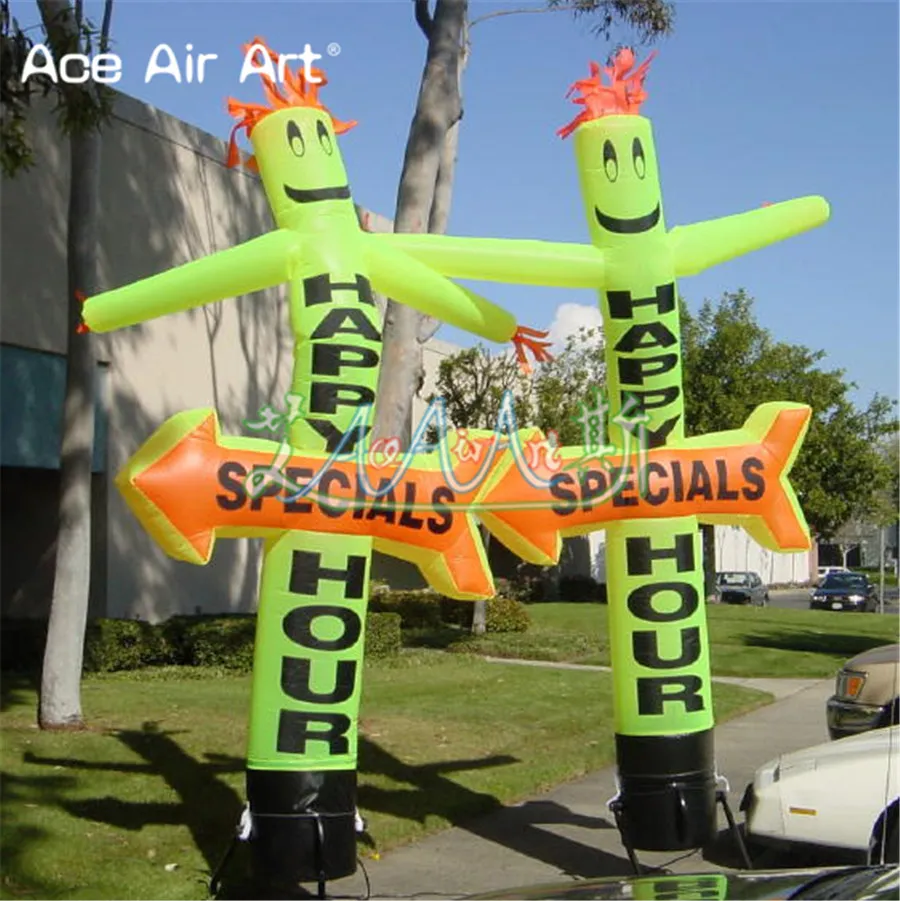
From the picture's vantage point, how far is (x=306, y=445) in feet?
21.7

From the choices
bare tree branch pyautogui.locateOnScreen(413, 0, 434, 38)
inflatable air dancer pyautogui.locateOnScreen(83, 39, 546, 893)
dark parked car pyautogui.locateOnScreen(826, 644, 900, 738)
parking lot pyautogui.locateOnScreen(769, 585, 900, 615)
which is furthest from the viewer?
parking lot pyautogui.locateOnScreen(769, 585, 900, 615)

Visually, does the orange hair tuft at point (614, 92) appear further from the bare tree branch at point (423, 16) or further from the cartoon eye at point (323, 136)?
the bare tree branch at point (423, 16)

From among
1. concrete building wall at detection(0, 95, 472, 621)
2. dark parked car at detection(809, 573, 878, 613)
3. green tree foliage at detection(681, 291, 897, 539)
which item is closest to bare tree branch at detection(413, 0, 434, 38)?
concrete building wall at detection(0, 95, 472, 621)

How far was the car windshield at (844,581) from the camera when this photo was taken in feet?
133

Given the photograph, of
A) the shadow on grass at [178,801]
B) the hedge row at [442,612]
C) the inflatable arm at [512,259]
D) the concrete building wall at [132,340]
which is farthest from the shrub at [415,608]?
the inflatable arm at [512,259]

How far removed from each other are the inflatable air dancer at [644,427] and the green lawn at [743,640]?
476 inches

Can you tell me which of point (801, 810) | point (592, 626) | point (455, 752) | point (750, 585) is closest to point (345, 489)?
point (801, 810)

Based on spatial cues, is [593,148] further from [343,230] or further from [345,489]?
[345,489]

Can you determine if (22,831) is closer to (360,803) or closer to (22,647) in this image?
(360,803)

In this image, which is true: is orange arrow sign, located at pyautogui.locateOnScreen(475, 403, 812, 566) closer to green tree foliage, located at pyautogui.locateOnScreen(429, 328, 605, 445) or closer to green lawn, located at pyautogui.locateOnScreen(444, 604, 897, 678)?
green lawn, located at pyautogui.locateOnScreen(444, 604, 897, 678)

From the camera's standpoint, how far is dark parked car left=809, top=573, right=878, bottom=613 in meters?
39.6

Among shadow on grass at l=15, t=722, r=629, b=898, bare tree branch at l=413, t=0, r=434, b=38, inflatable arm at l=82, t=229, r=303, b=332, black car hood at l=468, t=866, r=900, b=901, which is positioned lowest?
shadow on grass at l=15, t=722, r=629, b=898

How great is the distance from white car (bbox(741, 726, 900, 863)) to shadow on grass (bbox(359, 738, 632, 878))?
995 millimetres

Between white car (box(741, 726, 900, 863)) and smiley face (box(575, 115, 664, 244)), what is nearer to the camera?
white car (box(741, 726, 900, 863))
